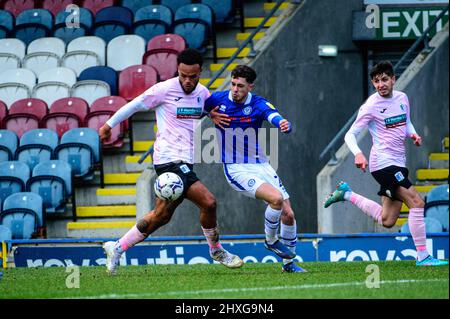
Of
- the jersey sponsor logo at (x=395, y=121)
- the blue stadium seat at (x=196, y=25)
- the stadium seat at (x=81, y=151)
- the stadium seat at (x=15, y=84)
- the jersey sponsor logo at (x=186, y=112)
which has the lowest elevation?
the stadium seat at (x=81, y=151)

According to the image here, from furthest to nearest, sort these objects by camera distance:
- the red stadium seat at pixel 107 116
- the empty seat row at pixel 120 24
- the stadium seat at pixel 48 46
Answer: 1. the stadium seat at pixel 48 46
2. the empty seat row at pixel 120 24
3. the red stadium seat at pixel 107 116

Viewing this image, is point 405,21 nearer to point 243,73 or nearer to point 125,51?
point 125,51

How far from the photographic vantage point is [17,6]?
2125 cm

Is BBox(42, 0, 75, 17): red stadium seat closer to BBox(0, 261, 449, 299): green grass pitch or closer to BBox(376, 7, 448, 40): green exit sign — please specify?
BBox(376, 7, 448, 40): green exit sign

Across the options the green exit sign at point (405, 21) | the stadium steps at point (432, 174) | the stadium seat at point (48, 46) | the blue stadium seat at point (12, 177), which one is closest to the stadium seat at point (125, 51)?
the stadium seat at point (48, 46)

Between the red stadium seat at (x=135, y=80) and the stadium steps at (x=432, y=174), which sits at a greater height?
the red stadium seat at (x=135, y=80)

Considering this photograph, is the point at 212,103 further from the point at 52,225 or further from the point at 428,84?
the point at 428,84

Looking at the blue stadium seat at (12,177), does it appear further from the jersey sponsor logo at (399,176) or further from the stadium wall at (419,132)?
the jersey sponsor logo at (399,176)

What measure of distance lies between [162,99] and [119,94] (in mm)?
7411

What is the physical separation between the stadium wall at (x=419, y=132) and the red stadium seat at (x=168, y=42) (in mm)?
2993

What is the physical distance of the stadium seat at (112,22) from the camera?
1973 cm

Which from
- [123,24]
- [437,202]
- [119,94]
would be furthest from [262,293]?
[123,24]

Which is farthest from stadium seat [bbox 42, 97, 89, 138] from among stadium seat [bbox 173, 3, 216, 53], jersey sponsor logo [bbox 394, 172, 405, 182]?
jersey sponsor logo [bbox 394, 172, 405, 182]

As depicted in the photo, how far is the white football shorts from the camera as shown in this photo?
11398 mm
